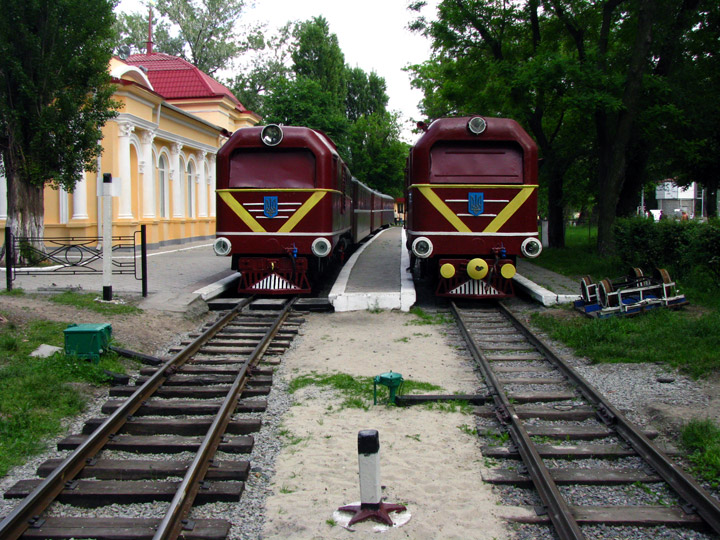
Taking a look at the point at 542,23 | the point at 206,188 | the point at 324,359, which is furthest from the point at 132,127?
the point at 324,359

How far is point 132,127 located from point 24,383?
18.5m

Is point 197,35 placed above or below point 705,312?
above

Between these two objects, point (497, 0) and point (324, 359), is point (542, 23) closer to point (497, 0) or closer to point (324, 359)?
point (497, 0)

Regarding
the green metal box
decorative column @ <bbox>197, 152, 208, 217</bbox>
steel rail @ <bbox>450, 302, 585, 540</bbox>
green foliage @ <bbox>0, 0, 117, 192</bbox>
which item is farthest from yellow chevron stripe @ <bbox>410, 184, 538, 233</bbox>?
decorative column @ <bbox>197, 152, 208, 217</bbox>

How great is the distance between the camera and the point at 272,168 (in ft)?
42.3

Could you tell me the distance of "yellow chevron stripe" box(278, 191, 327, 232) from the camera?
12836mm

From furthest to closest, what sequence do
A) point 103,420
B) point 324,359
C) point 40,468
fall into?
1. point 324,359
2. point 103,420
3. point 40,468

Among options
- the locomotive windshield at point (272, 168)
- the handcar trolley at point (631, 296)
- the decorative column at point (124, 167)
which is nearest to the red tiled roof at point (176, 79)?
the decorative column at point (124, 167)

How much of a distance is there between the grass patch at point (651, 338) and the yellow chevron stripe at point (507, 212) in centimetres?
228

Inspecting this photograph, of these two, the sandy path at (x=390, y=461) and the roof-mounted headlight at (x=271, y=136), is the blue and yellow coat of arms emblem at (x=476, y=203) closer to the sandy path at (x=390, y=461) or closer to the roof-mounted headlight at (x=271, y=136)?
the roof-mounted headlight at (x=271, y=136)

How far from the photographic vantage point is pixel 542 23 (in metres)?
22.4

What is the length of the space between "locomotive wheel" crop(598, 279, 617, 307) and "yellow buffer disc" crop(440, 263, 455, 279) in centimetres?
245

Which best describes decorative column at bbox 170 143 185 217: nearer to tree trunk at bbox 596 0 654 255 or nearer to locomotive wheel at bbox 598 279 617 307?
tree trunk at bbox 596 0 654 255

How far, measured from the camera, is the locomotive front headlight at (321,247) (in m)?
12.8
